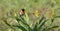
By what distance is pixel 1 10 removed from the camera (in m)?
8.79

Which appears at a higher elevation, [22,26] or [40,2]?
[22,26]

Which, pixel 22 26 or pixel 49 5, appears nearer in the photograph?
pixel 22 26

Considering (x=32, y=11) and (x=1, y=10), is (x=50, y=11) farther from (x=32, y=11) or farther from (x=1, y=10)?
(x=1, y=10)

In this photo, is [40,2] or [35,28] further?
[40,2]

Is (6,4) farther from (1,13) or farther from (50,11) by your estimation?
(50,11)

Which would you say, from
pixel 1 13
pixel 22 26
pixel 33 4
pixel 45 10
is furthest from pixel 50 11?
pixel 22 26

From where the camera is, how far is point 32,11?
8414mm

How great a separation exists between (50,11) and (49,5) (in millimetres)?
463

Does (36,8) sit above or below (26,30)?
below

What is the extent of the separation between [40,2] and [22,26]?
3.61 meters

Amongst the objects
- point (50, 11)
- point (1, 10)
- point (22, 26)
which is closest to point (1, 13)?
point (1, 10)

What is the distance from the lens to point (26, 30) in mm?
5461

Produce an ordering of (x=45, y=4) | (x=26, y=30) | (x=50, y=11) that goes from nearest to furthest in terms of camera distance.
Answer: (x=26, y=30)
(x=50, y=11)
(x=45, y=4)

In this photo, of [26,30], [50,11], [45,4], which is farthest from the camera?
[45,4]
